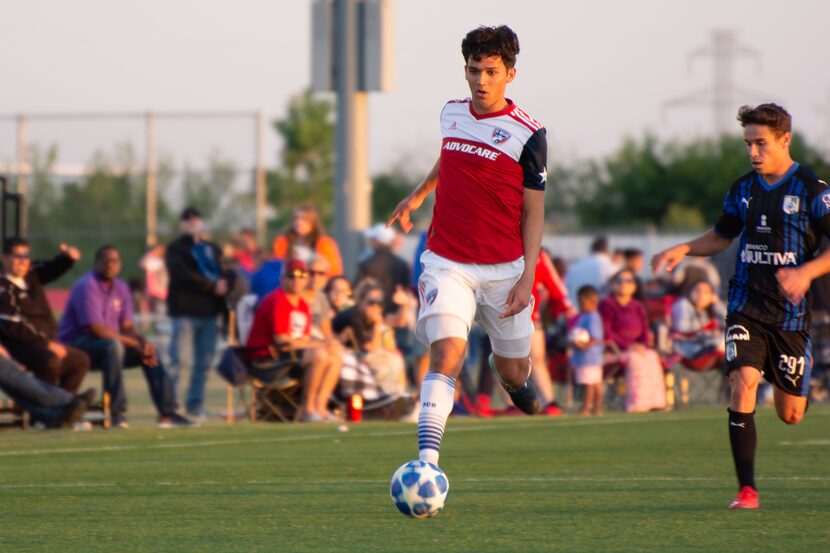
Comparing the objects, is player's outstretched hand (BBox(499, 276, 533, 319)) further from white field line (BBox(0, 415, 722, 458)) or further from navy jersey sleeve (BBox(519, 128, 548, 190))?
white field line (BBox(0, 415, 722, 458))

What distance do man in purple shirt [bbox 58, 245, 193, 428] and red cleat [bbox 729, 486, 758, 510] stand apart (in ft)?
24.6

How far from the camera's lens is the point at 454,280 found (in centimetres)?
739

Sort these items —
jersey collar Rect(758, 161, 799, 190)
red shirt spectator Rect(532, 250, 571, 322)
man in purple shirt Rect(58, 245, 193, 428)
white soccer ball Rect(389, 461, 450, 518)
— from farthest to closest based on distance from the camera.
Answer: red shirt spectator Rect(532, 250, 571, 322), man in purple shirt Rect(58, 245, 193, 428), jersey collar Rect(758, 161, 799, 190), white soccer ball Rect(389, 461, 450, 518)

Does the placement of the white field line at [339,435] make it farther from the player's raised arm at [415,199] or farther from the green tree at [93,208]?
the green tree at [93,208]

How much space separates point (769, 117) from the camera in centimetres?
753

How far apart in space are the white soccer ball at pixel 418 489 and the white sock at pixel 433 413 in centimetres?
12

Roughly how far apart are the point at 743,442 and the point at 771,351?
1.55ft

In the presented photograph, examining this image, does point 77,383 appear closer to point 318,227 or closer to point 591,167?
point 318,227

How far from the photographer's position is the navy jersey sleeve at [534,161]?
7.42 m

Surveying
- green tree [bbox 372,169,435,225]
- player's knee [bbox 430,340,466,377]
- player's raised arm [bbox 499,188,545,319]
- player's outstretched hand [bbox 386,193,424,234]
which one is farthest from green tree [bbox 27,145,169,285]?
green tree [bbox 372,169,435,225]

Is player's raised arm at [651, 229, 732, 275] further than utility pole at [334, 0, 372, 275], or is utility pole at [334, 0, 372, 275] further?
utility pole at [334, 0, 372, 275]

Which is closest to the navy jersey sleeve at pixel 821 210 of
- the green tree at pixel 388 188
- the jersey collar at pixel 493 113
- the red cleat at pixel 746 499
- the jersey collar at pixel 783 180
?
the jersey collar at pixel 783 180

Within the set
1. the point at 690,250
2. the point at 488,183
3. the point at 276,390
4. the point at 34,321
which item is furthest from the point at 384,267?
the point at 488,183

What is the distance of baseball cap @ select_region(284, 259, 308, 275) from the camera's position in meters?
14.8
